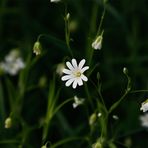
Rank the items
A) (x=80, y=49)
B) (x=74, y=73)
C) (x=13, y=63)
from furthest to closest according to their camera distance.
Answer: (x=80, y=49) → (x=13, y=63) → (x=74, y=73)

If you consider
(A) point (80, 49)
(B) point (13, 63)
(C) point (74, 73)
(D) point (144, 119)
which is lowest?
(D) point (144, 119)

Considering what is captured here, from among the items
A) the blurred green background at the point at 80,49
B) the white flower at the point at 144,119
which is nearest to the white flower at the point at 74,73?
the blurred green background at the point at 80,49

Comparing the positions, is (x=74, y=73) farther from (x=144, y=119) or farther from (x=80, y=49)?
(x=80, y=49)

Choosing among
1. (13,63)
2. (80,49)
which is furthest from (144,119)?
(13,63)

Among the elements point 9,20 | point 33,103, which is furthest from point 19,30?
point 33,103

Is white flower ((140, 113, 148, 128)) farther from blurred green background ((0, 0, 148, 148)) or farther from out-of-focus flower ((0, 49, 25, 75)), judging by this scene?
out-of-focus flower ((0, 49, 25, 75))

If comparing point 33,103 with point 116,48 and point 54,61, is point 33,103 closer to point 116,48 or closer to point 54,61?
point 54,61
